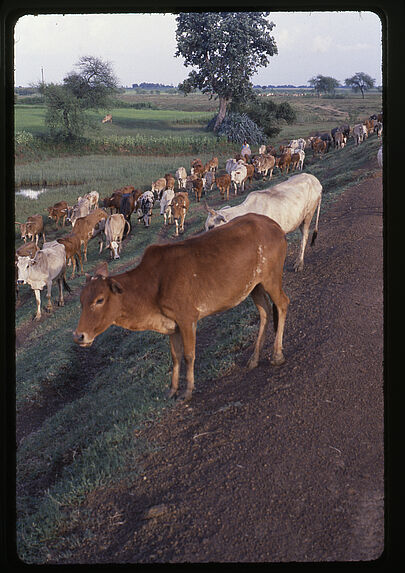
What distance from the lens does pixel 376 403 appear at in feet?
12.4

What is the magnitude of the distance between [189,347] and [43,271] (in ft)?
28.2

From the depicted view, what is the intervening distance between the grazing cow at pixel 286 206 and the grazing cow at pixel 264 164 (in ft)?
54.2

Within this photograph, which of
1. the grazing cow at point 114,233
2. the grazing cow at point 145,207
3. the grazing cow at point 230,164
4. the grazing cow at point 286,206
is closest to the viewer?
the grazing cow at point 286,206

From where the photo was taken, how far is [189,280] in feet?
14.6

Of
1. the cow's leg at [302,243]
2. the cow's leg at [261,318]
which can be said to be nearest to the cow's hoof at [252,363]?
the cow's leg at [261,318]

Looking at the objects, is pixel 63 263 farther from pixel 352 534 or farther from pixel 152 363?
pixel 352 534

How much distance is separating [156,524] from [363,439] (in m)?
1.43

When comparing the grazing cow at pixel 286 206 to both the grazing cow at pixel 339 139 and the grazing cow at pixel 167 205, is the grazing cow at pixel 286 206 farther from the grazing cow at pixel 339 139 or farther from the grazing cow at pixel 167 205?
the grazing cow at pixel 339 139

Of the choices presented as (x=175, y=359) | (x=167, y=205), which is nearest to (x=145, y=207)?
(x=167, y=205)

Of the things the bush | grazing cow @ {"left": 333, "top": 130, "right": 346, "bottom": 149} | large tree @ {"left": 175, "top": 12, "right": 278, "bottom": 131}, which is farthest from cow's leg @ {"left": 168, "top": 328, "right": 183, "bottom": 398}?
grazing cow @ {"left": 333, "top": 130, "right": 346, "bottom": 149}

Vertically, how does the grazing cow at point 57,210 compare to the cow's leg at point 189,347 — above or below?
above

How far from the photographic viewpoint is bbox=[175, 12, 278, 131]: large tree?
3066 millimetres

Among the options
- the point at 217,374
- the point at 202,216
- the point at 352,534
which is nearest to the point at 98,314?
the point at 217,374

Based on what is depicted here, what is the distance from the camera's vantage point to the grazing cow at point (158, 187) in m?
23.0
